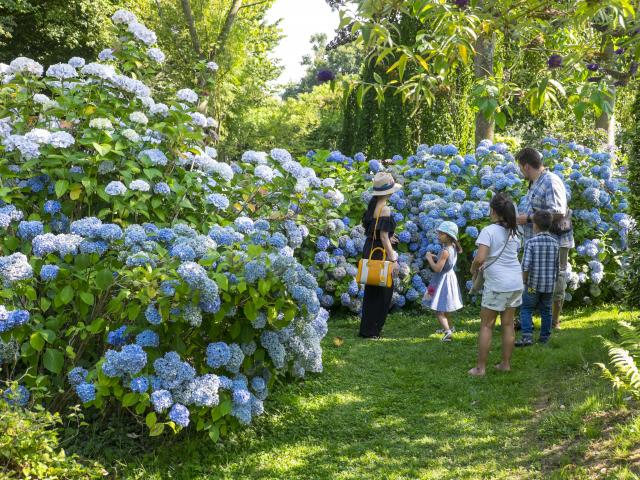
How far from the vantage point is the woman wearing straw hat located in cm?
612

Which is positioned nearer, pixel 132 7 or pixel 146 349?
pixel 146 349

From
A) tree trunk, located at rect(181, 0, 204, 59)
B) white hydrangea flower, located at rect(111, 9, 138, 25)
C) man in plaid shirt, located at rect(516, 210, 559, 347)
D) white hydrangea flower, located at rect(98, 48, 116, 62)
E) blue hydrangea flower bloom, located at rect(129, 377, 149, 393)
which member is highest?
tree trunk, located at rect(181, 0, 204, 59)

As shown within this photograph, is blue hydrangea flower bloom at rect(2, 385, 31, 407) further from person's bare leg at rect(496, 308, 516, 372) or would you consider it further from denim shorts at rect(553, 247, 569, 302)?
denim shorts at rect(553, 247, 569, 302)

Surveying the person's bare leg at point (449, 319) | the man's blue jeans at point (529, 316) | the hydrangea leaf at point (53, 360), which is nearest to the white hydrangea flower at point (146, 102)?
the hydrangea leaf at point (53, 360)

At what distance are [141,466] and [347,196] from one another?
184 inches

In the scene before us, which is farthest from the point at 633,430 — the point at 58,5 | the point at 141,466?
the point at 58,5

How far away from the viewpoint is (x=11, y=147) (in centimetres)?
385

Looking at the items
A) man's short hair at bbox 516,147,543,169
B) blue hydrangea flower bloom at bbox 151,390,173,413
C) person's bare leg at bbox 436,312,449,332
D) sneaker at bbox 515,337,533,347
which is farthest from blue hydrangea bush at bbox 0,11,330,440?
man's short hair at bbox 516,147,543,169

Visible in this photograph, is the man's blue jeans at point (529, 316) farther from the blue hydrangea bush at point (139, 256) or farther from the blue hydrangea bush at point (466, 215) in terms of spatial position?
the blue hydrangea bush at point (139, 256)

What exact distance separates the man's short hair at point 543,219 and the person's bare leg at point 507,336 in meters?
1.03

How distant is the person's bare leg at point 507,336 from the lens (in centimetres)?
496

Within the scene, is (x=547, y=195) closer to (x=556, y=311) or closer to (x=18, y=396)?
(x=556, y=311)

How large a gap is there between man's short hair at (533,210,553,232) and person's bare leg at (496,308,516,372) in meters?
1.03

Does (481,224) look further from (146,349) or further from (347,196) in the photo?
(146,349)
